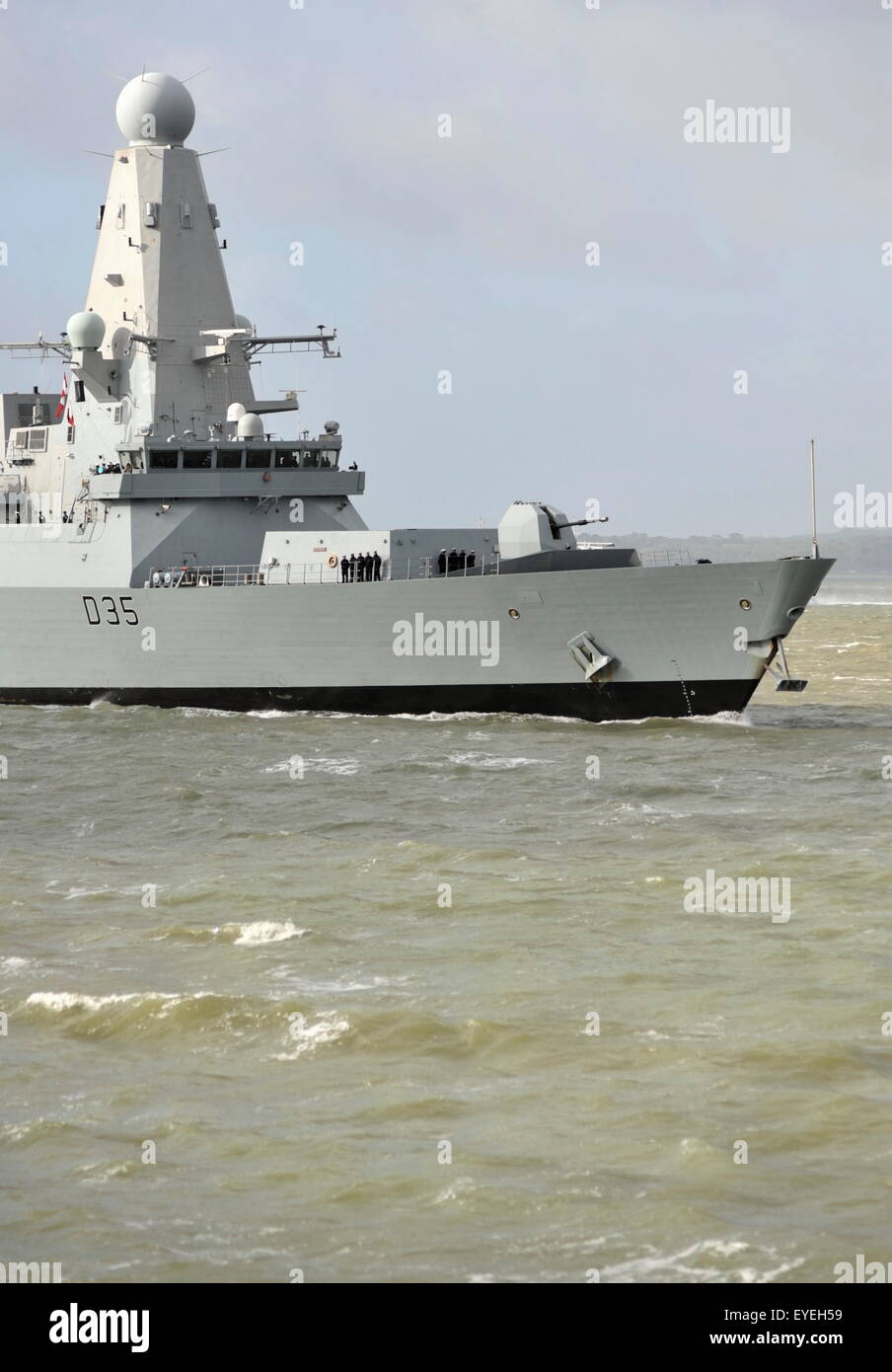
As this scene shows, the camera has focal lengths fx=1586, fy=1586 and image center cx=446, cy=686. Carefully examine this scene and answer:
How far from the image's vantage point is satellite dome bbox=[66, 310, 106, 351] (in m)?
28.2

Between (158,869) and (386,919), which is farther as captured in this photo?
(158,869)

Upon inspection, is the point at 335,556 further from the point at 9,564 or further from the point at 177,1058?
the point at 177,1058

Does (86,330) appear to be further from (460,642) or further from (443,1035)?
(443,1035)

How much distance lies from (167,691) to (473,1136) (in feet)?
61.9

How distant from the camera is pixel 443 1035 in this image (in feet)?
31.8

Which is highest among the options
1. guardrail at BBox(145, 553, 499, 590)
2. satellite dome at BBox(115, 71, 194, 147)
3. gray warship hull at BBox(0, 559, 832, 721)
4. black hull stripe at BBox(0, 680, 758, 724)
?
satellite dome at BBox(115, 71, 194, 147)

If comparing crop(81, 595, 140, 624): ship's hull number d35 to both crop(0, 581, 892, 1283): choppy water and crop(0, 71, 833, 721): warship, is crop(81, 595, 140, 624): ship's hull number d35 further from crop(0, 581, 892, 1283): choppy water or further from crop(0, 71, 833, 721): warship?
crop(0, 581, 892, 1283): choppy water

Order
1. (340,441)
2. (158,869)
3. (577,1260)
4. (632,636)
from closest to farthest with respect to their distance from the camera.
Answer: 1. (577,1260)
2. (158,869)
3. (632,636)
4. (340,441)

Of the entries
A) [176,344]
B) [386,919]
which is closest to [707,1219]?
[386,919]

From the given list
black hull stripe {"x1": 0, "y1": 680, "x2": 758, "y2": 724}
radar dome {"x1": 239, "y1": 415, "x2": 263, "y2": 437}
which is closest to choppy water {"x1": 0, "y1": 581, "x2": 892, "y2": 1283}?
black hull stripe {"x1": 0, "y1": 680, "x2": 758, "y2": 724}

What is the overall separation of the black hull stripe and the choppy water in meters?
5.14

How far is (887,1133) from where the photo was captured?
8.15 meters

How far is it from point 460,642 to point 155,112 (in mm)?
12614

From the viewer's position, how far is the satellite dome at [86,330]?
28188mm
